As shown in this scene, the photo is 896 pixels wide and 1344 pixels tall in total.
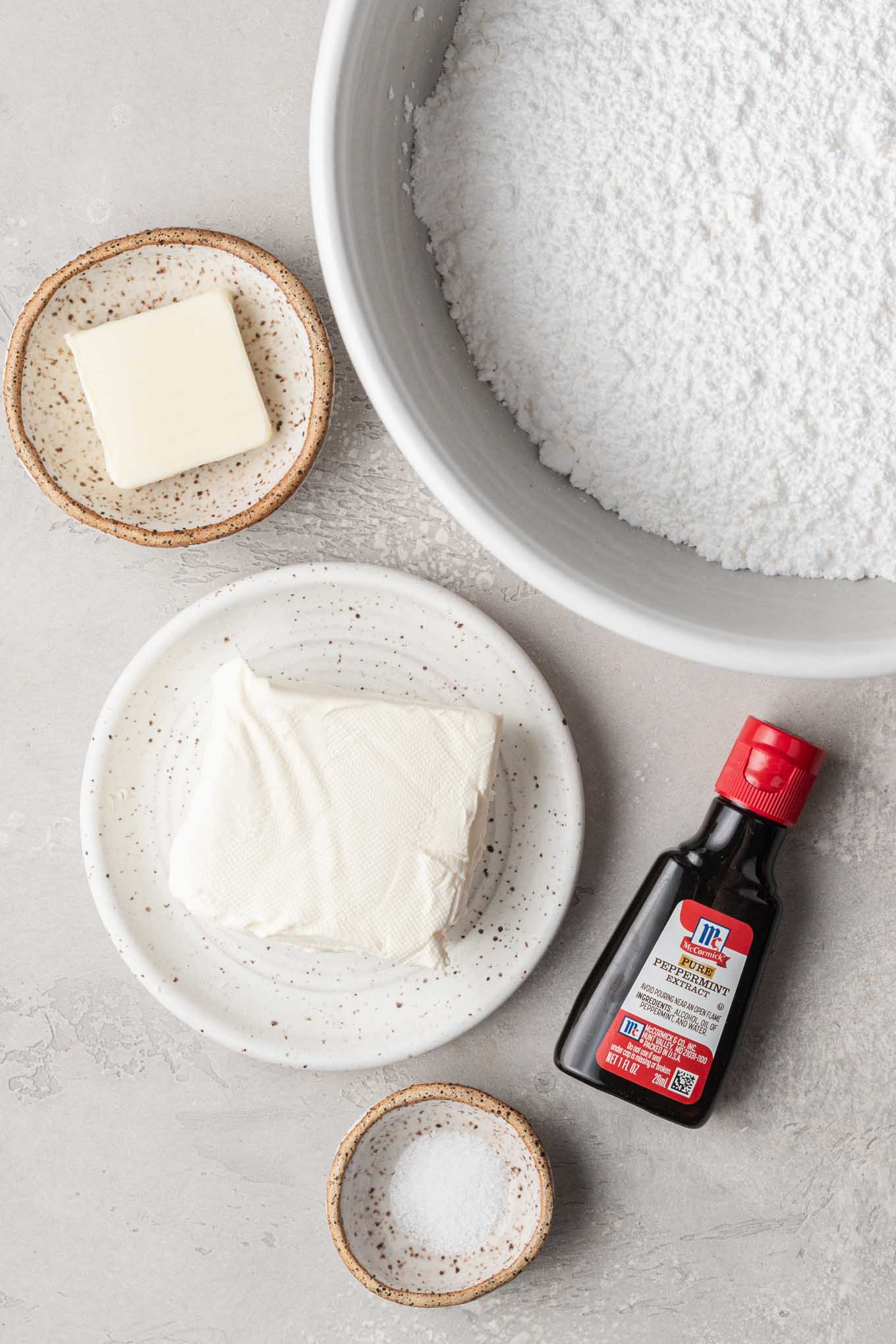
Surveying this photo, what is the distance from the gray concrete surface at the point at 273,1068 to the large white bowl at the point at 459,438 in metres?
0.20

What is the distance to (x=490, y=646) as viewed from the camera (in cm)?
76

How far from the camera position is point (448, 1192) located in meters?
0.78

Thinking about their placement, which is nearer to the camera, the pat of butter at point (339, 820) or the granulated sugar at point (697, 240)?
the granulated sugar at point (697, 240)

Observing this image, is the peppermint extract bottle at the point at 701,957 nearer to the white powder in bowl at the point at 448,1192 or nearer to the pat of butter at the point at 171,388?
the white powder in bowl at the point at 448,1192

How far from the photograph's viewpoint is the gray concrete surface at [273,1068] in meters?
0.76

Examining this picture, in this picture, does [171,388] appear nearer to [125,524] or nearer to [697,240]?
[125,524]

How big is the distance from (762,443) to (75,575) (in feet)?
1.72

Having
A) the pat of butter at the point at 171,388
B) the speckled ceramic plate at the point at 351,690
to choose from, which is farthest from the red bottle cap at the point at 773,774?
the pat of butter at the point at 171,388

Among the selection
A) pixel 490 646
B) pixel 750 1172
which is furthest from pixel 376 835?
pixel 750 1172

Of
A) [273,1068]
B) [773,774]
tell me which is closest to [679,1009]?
[773,774]

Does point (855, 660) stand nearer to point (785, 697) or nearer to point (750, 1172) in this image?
point (785, 697)

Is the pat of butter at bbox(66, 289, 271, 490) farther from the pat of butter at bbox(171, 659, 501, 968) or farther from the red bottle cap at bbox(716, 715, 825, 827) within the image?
the red bottle cap at bbox(716, 715, 825, 827)

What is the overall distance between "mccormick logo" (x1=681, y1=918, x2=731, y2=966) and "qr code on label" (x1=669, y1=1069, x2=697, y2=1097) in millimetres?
79

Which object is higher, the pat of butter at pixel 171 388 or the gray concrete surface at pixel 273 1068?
the pat of butter at pixel 171 388
